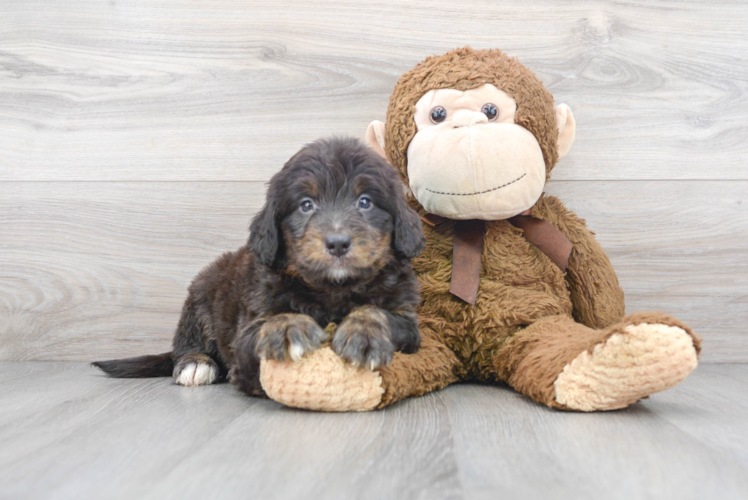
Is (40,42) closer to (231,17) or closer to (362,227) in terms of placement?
(231,17)

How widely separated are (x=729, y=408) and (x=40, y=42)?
316 cm

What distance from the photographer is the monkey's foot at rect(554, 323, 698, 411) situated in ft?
4.87

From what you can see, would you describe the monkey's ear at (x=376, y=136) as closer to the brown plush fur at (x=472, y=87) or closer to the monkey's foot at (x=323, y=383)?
the brown plush fur at (x=472, y=87)

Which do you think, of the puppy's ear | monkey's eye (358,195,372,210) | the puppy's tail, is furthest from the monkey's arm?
the puppy's tail

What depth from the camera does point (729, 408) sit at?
1820 millimetres

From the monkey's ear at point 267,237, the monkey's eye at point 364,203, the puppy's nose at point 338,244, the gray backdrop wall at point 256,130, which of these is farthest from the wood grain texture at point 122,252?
the puppy's nose at point 338,244

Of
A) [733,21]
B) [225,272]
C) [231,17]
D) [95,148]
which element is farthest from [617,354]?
[95,148]

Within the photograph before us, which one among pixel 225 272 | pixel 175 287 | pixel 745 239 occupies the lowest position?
pixel 175 287

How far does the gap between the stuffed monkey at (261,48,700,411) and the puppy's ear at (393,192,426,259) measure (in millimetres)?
220

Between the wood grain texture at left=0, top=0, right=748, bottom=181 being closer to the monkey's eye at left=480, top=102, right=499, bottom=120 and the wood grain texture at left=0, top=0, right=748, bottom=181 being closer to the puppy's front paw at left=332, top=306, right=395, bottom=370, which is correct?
the monkey's eye at left=480, top=102, right=499, bottom=120

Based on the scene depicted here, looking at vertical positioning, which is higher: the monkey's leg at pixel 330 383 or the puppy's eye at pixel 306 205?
the puppy's eye at pixel 306 205

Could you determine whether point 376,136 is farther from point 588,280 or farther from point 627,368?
point 627,368

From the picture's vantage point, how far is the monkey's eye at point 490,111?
212 centimetres

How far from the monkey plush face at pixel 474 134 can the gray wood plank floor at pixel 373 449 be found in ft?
2.18
